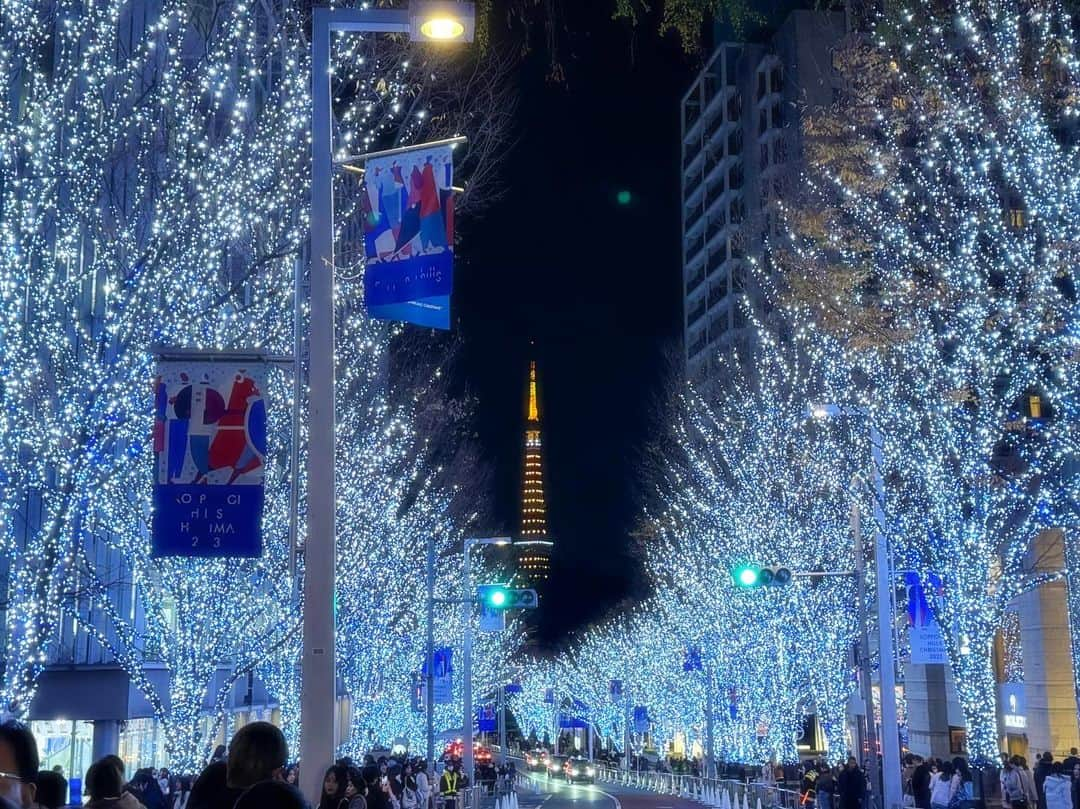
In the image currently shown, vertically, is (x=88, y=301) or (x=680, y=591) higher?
(x=88, y=301)

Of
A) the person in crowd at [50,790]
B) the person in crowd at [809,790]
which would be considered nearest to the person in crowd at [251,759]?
the person in crowd at [50,790]

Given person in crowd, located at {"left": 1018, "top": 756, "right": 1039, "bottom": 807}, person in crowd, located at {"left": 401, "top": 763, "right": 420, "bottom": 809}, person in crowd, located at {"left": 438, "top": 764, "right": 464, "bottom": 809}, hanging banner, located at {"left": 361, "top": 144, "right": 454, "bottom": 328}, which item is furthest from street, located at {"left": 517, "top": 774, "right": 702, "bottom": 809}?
hanging banner, located at {"left": 361, "top": 144, "right": 454, "bottom": 328}

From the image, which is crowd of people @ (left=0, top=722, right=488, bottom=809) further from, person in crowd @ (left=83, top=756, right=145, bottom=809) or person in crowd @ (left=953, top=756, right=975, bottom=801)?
person in crowd @ (left=953, top=756, right=975, bottom=801)

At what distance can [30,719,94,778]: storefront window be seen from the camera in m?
27.8

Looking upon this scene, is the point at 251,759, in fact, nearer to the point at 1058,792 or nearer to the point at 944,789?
the point at 1058,792

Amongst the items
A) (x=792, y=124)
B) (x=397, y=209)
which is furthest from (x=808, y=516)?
(x=792, y=124)

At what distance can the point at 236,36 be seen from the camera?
16.1 meters

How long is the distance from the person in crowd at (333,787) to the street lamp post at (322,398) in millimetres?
104

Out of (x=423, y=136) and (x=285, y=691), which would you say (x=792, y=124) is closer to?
(x=285, y=691)

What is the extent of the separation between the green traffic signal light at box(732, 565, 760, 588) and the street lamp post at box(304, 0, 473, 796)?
14.3 m

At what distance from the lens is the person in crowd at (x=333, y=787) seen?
984 centimetres

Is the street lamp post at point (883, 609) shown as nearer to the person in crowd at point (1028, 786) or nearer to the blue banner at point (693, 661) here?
the person in crowd at point (1028, 786)

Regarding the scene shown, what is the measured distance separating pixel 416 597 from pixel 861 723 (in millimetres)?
17778

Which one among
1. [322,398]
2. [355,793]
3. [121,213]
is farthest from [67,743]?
[322,398]
